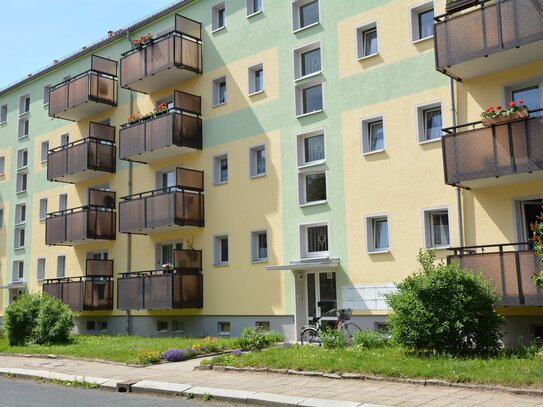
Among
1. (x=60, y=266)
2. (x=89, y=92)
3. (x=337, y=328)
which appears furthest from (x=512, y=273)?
(x=60, y=266)

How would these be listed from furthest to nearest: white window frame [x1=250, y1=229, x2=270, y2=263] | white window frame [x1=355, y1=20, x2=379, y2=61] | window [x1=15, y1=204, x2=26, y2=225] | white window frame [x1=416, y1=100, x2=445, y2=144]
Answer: window [x1=15, y1=204, x2=26, y2=225], white window frame [x1=250, y1=229, x2=270, y2=263], white window frame [x1=355, y1=20, x2=379, y2=61], white window frame [x1=416, y1=100, x2=445, y2=144]

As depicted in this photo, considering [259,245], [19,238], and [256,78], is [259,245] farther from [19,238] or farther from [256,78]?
[19,238]

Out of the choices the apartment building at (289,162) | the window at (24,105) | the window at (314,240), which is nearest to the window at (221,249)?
the apartment building at (289,162)

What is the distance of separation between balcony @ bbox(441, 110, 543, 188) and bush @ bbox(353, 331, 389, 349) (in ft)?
14.4

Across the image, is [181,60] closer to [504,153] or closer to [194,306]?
[194,306]

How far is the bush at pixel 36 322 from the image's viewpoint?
22328mm

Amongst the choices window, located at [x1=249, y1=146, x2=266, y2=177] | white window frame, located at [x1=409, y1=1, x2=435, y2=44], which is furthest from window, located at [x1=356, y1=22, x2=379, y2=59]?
window, located at [x1=249, y1=146, x2=266, y2=177]

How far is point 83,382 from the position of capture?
14.0 m

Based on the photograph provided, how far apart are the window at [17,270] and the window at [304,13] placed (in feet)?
69.6

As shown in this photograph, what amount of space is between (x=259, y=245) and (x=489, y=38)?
10.9 metres

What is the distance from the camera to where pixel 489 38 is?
16453 mm

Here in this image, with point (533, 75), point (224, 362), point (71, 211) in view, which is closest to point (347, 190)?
point (533, 75)

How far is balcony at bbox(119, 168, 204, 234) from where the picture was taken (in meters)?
24.3

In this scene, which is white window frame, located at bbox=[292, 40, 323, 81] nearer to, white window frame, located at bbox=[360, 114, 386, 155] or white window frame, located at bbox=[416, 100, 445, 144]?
white window frame, located at bbox=[360, 114, 386, 155]
